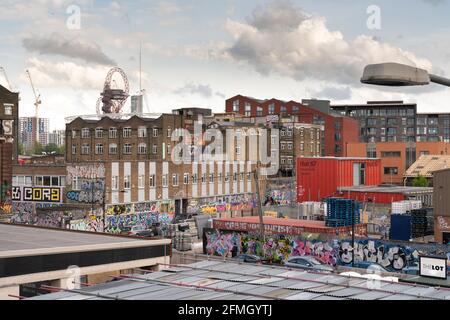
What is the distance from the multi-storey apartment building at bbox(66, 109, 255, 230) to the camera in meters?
57.0

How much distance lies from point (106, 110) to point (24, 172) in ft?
148

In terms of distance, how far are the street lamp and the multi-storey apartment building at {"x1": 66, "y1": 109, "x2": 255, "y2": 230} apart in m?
50.0

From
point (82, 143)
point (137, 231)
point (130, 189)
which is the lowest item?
point (137, 231)

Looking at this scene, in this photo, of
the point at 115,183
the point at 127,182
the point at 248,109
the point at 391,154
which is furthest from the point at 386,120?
the point at 115,183

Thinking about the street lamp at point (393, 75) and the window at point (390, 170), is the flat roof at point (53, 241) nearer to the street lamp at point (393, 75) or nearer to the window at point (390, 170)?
the street lamp at point (393, 75)

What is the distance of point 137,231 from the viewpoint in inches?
2169

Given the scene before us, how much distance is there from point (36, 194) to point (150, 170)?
36.6ft

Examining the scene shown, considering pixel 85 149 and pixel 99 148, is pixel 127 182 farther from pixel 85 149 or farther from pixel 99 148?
pixel 85 149

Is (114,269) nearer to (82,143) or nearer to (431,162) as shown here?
(82,143)

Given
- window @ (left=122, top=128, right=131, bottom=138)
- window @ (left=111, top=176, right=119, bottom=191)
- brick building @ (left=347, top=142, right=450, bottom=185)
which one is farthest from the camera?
brick building @ (left=347, top=142, right=450, bottom=185)

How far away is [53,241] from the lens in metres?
27.9

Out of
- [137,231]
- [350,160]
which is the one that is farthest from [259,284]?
[350,160]

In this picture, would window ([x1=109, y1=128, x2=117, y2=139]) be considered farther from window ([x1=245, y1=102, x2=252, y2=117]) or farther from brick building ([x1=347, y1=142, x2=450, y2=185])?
window ([x1=245, y1=102, x2=252, y2=117])

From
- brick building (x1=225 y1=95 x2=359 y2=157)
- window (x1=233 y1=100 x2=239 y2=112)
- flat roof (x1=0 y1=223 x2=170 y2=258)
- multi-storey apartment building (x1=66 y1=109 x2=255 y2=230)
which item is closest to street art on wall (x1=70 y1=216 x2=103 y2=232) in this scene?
multi-storey apartment building (x1=66 y1=109 x2=255 y2=230)
